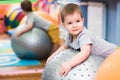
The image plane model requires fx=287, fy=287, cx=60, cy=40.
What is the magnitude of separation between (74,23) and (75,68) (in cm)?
25

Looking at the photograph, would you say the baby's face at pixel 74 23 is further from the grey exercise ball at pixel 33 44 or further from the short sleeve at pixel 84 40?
the grey exercise ball at pixel 33 44

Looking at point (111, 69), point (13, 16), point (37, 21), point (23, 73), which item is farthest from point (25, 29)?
point (111, 69)

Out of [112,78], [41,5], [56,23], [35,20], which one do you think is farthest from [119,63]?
[41,5]

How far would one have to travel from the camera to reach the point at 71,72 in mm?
1333

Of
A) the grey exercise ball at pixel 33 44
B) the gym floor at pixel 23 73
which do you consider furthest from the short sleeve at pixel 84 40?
the grey exercise ball at pixel 33 44

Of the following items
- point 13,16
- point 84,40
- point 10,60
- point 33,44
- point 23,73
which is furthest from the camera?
point 13,16

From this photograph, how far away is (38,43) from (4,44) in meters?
1.38

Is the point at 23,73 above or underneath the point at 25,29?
underneath

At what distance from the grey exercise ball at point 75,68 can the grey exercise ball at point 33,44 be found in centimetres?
187

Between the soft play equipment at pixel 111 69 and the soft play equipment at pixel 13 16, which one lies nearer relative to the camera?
the soft play equipment at pixel 111 69

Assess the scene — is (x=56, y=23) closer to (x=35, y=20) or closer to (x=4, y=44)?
(x=35, y=20)

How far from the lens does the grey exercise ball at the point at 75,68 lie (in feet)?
4.27

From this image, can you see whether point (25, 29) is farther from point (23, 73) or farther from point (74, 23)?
point (74, 23)

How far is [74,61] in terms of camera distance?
135 cm
